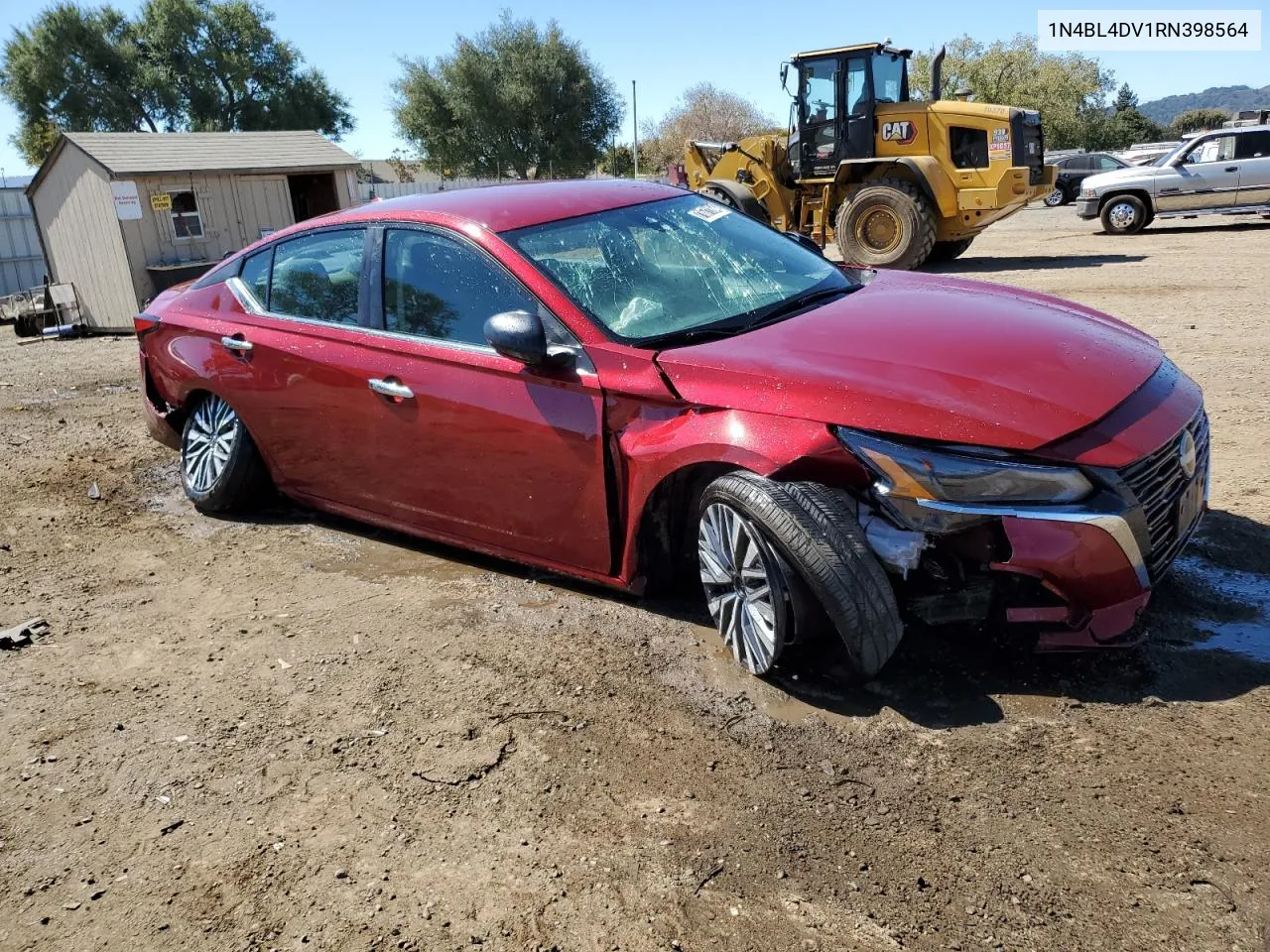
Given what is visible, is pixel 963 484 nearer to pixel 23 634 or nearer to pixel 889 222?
pixel 23 634

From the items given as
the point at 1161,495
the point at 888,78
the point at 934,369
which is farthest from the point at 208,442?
the point at 888,78

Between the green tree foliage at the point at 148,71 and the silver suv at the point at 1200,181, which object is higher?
the green tree foliage at the point at 148,71

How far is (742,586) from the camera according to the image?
3.23 metres

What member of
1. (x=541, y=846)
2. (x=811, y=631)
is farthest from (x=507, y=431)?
(x=541, y=846)

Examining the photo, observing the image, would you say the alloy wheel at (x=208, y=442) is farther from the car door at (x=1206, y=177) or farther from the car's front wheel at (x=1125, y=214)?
the car door at (x=1206, y=177)

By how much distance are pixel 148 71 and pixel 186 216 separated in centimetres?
3271

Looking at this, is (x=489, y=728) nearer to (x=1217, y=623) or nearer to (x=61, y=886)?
(x=61, y=886)

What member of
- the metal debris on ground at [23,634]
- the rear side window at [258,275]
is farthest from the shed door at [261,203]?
the metal debris on ground at [23,634]

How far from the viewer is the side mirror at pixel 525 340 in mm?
3490

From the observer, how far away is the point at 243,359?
4.83 m

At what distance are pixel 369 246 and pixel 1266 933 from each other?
385 centimetres

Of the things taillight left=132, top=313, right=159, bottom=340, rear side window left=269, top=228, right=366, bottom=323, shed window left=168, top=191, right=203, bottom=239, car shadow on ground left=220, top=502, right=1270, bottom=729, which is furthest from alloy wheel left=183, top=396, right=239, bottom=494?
shed window left=168, top=191, right=203, bottom=239

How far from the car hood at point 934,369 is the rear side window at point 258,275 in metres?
2.48

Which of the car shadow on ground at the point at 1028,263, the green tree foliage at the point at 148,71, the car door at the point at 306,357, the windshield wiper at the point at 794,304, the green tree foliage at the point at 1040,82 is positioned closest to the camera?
the windshield wiper at the point at 794,304
